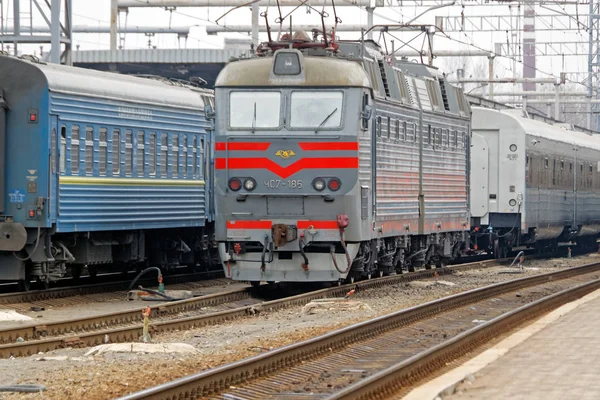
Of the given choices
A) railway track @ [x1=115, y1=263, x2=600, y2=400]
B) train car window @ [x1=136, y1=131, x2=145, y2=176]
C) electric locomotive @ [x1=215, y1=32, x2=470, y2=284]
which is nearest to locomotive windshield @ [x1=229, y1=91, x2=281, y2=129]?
electric locomotive @ [x1=215, y1=32, x2=470, y2=284]

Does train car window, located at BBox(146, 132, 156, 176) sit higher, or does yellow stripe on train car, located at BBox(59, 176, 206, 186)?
train car window, located at BBox(146, 132, 156, 176)

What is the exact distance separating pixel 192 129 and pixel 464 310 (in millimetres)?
7250

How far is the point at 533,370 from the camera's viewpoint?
11.7m

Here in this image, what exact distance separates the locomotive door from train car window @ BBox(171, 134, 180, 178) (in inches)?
162

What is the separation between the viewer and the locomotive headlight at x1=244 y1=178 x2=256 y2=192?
19141mm

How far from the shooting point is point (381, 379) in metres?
11.1

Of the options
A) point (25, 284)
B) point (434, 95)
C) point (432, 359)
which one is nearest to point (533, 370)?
point (432, 359)

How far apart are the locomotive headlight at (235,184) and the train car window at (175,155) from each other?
3833 millimetres

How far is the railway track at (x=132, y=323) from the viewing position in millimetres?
13242

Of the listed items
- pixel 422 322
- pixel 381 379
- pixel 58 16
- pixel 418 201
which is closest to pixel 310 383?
pixel 381 379

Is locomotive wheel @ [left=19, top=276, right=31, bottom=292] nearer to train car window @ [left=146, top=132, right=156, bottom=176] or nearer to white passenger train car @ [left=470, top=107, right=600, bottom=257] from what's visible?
train car window @ [left=146, top=132, right=156, bottom=176]

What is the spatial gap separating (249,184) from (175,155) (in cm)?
415

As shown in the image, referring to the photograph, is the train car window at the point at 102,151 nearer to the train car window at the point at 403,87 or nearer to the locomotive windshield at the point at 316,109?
the locomotive windshield at the point at 316,109

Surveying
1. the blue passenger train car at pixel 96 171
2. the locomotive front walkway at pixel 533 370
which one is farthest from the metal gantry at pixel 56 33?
the locomotive front walkway at pixel 533 370
